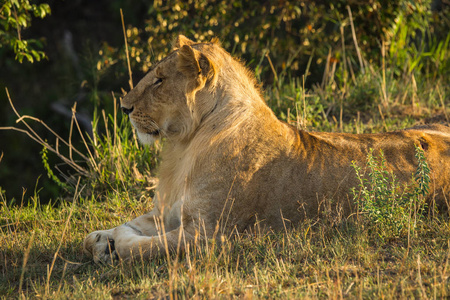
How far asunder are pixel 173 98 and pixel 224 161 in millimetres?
535

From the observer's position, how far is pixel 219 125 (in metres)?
4.00

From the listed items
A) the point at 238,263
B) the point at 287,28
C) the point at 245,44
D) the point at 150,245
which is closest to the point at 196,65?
the point at 150,245

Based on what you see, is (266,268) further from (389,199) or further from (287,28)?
(287,28)

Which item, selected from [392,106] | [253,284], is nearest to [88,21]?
[392,106]

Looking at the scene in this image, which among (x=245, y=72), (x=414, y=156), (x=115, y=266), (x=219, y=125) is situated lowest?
(x=115, y=266)

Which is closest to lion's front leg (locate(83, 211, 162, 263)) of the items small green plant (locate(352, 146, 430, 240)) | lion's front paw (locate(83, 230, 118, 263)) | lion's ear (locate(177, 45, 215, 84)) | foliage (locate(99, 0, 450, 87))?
lion's front paw (locate(83, 230, 118, 263))

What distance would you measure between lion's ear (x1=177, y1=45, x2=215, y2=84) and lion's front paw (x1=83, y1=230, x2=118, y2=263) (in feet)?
3.85

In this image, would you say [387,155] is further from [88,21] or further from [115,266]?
[88,21]

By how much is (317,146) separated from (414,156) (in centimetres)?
68

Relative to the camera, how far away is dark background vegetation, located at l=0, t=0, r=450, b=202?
845 cm

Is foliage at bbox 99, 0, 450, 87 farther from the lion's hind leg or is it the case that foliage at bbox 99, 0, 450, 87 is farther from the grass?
the lion's hind leg

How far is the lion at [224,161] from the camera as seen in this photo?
3.91 meters

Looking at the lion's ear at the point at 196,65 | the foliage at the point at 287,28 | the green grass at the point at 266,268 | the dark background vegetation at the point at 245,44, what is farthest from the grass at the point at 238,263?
the foliage at the point at 287,28

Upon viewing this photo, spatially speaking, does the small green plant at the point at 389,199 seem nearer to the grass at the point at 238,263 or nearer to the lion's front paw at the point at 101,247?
the grass at the point at 238,263
